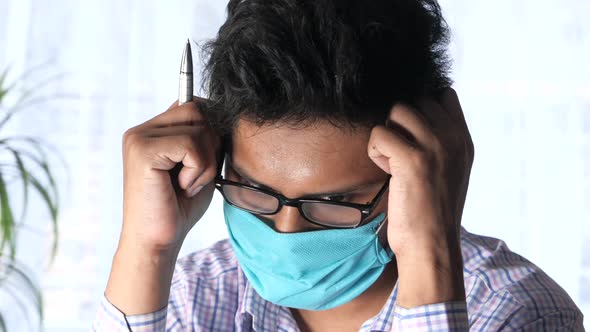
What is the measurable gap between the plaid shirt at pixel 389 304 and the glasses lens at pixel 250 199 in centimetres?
27

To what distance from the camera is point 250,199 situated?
4.66 feet

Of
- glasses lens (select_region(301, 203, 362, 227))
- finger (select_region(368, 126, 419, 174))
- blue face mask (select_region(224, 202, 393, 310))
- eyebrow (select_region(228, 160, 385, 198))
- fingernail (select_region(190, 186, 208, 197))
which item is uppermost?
finger (select_region(368, 126, 419, 174))

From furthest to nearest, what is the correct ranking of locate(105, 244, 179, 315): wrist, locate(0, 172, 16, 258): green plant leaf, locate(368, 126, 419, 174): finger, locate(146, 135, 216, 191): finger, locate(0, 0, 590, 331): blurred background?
locate(0, 0, 590, 331): blurred background
locate(0, 172, 16, 258): green plant leaf
locate(105, 244, 179, 315): wrist
locate(146, 135, 216, 191): finger
locate(368, 126, 419, 174): finger

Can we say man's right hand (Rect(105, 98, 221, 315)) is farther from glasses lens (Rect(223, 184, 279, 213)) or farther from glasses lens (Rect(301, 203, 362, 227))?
glasses lens (Rect(301, 203, 362, 227))

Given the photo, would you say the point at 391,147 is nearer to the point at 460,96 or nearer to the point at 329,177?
the point at 329,177

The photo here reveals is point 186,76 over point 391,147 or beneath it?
over

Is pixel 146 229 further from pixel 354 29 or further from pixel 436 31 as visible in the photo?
pixel 436 31

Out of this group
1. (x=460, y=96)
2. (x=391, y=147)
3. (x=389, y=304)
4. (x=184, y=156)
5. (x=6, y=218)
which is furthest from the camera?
(x=460, y=96)

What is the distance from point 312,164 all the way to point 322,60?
0.58ft

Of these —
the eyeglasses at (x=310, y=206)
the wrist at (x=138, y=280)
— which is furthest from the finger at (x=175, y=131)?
the wrist at (x=138, y=280)

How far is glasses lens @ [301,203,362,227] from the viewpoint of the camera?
4.47 ft

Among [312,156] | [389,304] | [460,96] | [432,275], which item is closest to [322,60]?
[312,156]

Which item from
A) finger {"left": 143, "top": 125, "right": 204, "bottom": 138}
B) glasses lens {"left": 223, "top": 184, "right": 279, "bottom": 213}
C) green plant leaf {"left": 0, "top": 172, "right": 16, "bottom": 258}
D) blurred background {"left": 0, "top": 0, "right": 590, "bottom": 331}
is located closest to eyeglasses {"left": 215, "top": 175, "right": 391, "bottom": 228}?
glasses lens {"left": 223, "top": 184, "right": 279, "bottom": 213}

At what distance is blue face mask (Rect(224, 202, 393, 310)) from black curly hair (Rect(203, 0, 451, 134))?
0.20m
